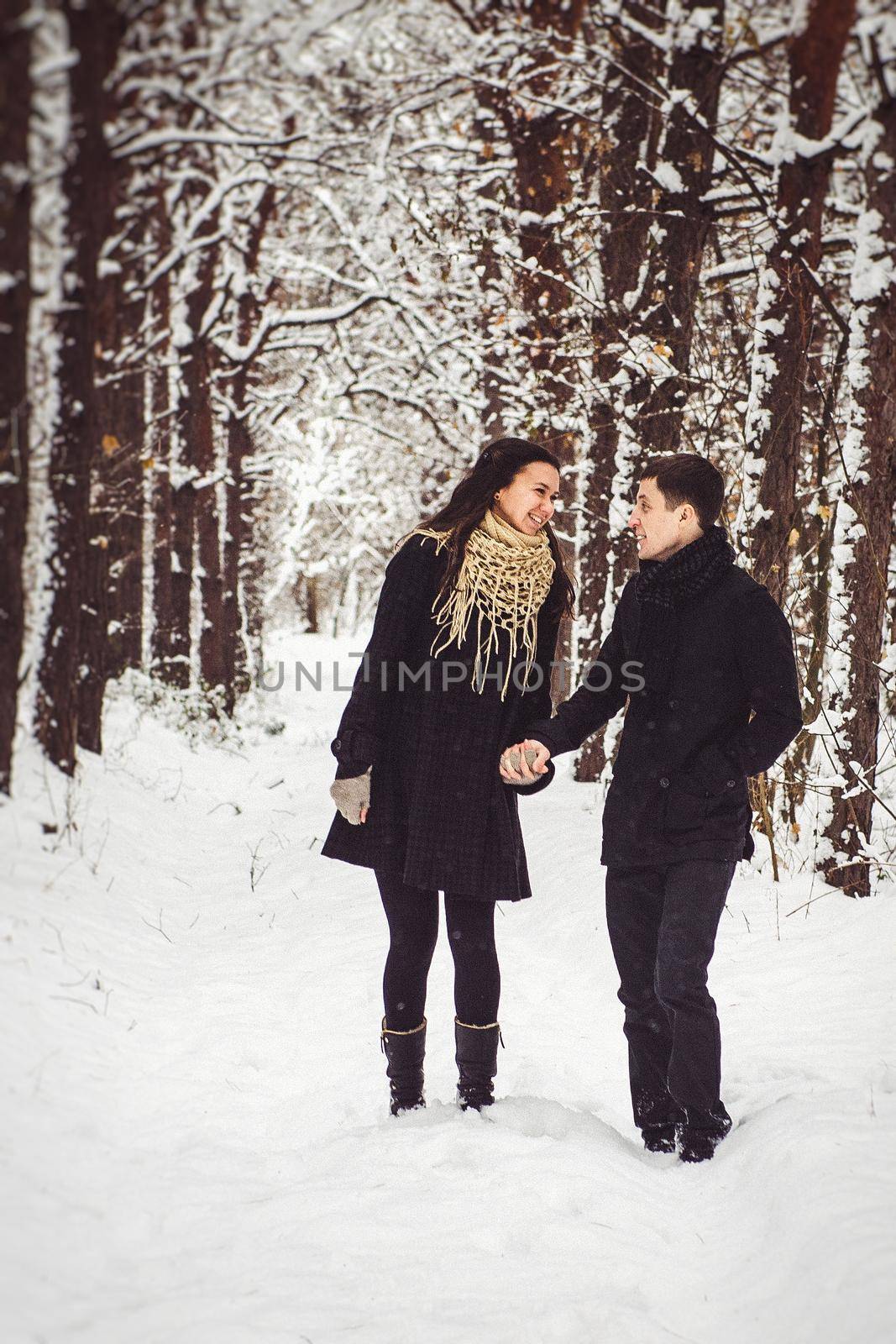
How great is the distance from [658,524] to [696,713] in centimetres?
68

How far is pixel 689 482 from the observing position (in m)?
3.33

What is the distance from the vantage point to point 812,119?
5.94m

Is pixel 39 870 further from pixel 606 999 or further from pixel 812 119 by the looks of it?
pixel 812 119

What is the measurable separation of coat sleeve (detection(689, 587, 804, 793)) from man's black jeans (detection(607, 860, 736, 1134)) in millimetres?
329

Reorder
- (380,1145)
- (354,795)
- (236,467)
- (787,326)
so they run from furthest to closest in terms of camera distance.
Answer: (236,467)
(787,326)
(354,795)
(380,1145)

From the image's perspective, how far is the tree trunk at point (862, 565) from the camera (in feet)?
18.1

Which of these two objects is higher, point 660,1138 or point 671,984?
point 671,984

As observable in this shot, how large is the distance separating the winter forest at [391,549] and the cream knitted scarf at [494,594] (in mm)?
1589

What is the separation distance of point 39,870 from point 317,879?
2981 millimetres

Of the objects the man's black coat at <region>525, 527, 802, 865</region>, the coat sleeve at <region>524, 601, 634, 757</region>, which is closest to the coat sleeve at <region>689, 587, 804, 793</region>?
the man's black coat at <region>525, 527, 802, 865</region>

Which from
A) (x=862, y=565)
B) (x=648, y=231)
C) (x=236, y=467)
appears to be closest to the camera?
(x=862, y=565)

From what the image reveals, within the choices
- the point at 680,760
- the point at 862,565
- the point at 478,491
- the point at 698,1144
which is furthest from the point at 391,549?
the point at 698,1144

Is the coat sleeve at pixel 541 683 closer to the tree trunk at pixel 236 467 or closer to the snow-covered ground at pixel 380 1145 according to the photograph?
the snow-covered ground at pixel 380 1145

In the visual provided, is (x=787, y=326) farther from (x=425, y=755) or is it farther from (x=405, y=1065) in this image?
(x=405, y=1065)
